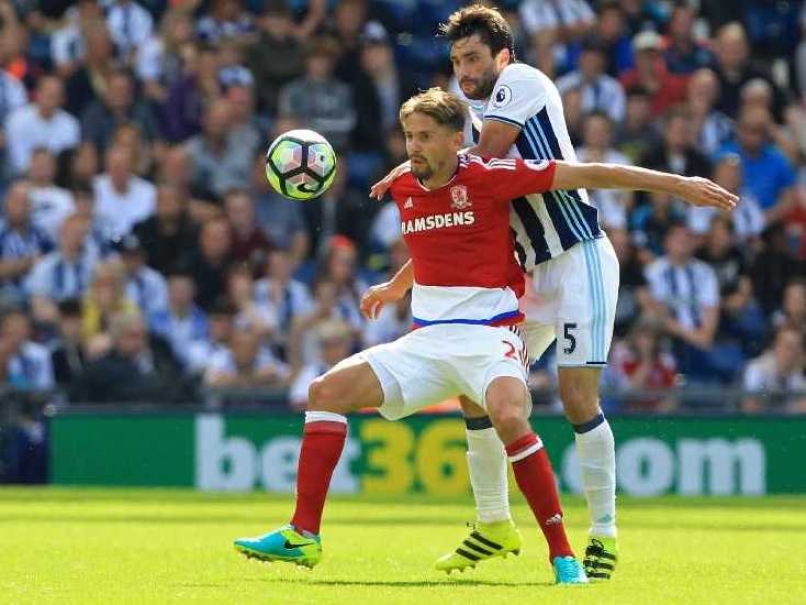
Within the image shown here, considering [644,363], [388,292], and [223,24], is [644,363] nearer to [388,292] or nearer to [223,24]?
[223,24]

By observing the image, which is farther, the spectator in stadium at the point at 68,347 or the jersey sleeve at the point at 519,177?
the spectator in stadium at the point at 68,347

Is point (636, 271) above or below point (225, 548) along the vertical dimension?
above

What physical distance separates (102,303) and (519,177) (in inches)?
404

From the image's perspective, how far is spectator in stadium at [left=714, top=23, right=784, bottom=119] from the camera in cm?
2064

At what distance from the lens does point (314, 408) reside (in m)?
8.65

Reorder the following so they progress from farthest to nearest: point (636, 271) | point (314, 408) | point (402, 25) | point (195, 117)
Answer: point (402, 25) → point (195, 117) → point (636, 271) → point (314, 408)

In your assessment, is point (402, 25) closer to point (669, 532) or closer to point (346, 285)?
point (346, 285)

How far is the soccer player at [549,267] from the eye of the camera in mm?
8852

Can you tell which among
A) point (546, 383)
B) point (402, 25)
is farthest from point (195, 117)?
point (546, 383)

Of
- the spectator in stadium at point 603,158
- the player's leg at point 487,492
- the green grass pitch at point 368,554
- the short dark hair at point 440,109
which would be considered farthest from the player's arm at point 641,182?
the spectator in stadium at point 603,158

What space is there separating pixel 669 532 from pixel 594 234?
3761mm

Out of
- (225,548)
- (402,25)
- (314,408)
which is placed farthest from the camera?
(402,25)

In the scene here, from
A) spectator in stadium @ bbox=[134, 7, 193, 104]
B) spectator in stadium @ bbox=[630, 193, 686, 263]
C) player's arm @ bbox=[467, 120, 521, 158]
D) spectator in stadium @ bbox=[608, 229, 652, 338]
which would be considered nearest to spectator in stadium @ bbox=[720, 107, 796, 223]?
spectator in stadium @ bbox=[630, 193, 686, 263]

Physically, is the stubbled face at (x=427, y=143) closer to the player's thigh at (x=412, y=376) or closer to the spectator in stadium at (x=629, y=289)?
the player's thigh at (x=412, y=376)
